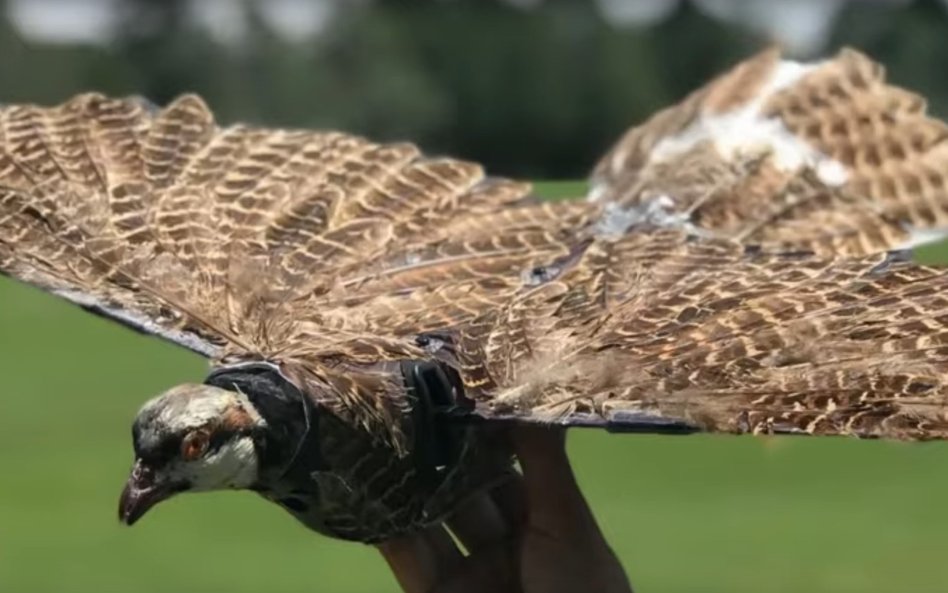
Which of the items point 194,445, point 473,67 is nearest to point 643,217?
point 194,445

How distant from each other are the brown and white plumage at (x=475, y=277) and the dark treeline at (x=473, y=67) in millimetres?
16755

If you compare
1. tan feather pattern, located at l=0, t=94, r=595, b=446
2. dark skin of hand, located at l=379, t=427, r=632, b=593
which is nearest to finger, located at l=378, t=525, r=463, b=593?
dark skin of hand, located at l=379, t=427, r=632, b=593

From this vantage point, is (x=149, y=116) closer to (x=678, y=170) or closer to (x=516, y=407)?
(x=678, y=170)

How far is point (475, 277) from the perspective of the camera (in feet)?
12.3

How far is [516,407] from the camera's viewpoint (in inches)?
119

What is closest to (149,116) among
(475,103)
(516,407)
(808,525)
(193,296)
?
(193,296)

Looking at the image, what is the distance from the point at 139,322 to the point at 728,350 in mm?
978

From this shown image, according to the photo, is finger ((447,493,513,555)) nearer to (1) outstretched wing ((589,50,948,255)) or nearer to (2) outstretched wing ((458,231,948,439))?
(2) outstretched wing ((458,231,948,439))

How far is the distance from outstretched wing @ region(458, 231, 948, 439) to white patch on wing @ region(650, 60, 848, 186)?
800 mm

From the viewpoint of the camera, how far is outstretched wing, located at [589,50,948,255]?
4285 mm

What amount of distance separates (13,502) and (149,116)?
595cm

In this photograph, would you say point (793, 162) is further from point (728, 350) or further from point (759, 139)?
point (728, 350)

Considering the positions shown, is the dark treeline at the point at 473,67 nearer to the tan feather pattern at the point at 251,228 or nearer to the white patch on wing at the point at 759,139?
the white patch on wing at the point at 759,139

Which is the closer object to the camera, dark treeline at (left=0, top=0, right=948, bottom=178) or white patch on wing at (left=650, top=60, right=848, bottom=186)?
white patch on wing at (left=650, top=60, right=848, bottom=186)
